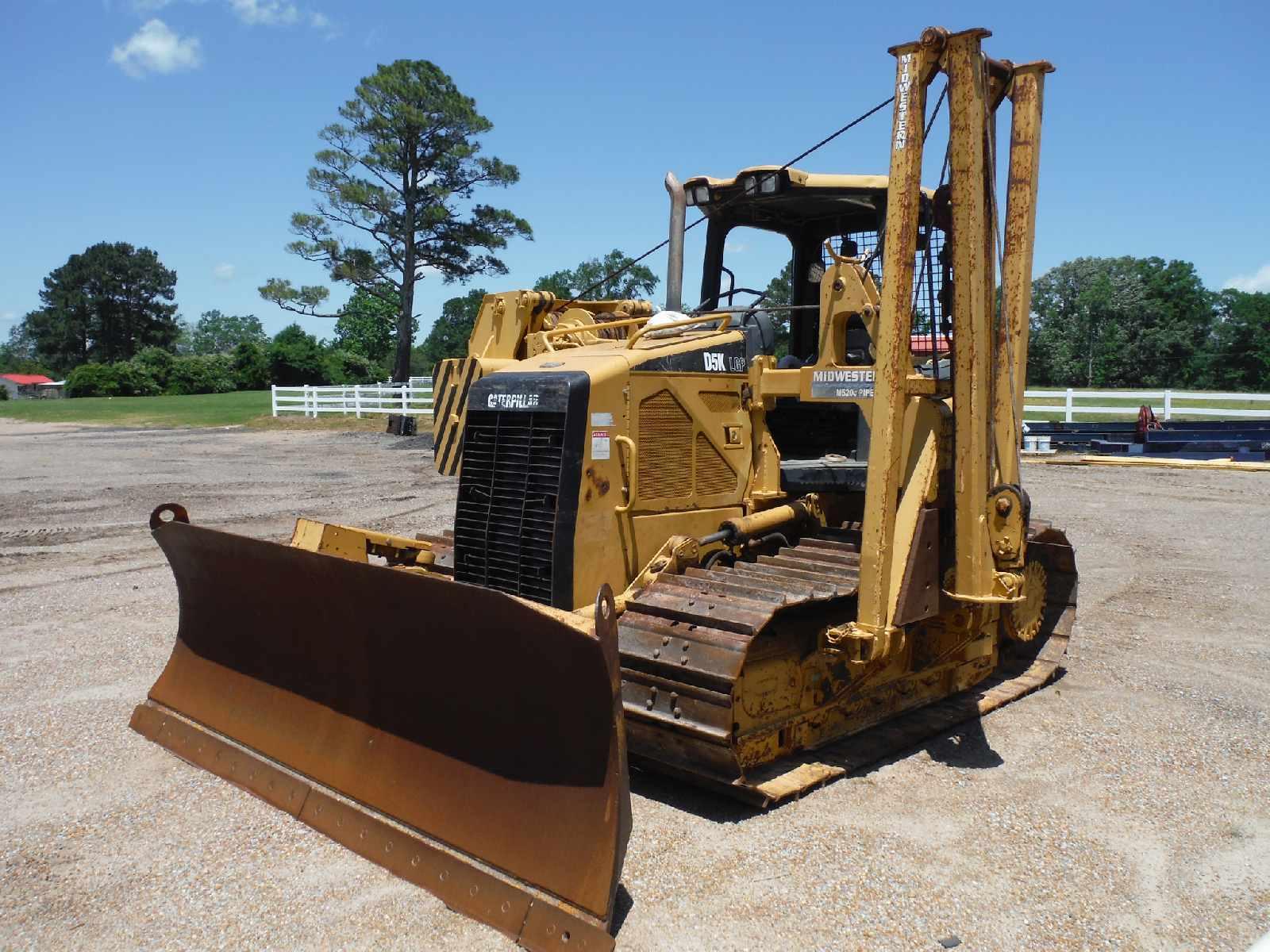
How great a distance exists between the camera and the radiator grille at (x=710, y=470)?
5746 millimetres

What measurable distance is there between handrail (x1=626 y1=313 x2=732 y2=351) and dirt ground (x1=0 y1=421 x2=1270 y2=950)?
229cm

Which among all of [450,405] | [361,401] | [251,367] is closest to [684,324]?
[450,405]

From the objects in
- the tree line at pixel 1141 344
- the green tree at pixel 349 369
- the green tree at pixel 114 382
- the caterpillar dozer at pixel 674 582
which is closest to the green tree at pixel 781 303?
the caterpillar dozer at pixel 674 582

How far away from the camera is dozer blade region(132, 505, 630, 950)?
12.2 feet

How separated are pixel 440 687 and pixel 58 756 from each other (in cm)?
247

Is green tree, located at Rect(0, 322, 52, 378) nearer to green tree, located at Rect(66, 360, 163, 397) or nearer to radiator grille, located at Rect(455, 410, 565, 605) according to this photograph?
green tree, located at Rect(66, 360, 163, 397)

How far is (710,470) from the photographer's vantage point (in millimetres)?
5801

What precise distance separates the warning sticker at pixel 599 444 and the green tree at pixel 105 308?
3609 inches

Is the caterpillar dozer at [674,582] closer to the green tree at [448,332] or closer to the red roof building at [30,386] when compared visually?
the green tree at [448,332]

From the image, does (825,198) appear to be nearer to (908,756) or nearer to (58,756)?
(908,756)

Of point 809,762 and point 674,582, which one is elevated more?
point 674,582

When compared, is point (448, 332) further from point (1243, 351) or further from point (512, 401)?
point (512, 401)

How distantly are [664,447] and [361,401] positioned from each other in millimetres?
27781

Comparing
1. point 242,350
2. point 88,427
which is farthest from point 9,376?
point 88,427
